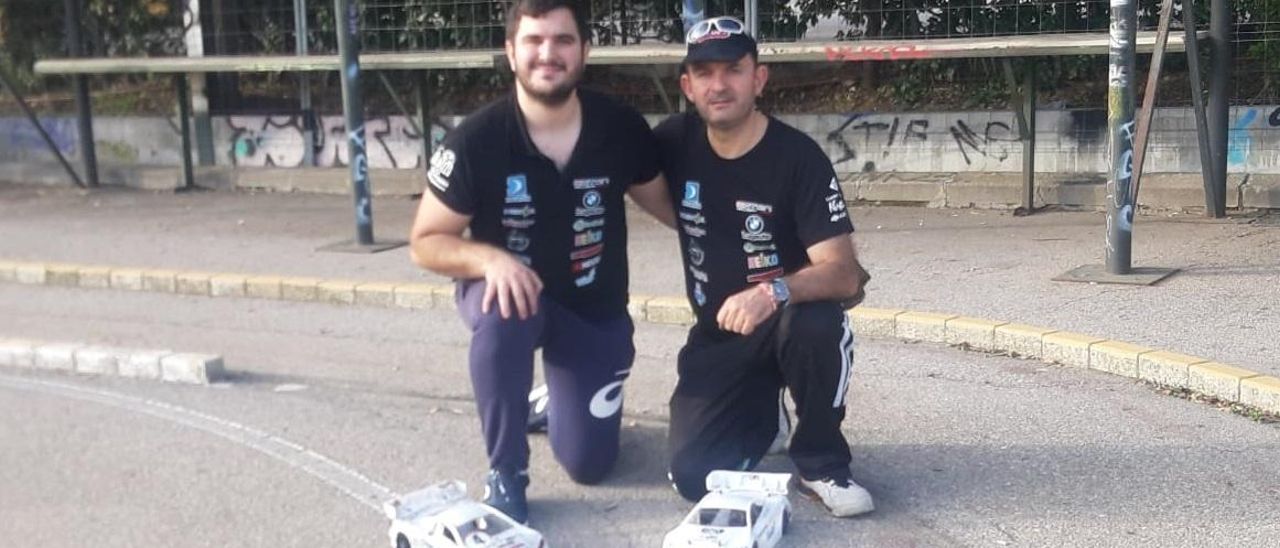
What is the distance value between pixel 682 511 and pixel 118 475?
7.40 ft

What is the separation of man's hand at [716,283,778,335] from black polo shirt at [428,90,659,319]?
71 centimetres

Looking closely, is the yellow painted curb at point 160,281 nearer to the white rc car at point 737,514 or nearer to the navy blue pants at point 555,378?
the navy blue pants at point 555,378

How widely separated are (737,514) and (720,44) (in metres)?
1.52

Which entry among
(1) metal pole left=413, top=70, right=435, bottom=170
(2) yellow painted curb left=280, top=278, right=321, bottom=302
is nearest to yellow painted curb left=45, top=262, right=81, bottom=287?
(2) yellow painted curb left=280, top=278, right=321, bottom=302

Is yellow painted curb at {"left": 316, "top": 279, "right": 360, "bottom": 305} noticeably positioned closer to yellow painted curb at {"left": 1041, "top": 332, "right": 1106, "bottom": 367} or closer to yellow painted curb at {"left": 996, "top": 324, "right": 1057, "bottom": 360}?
yellow painted curb at {"left": 996, "top": 324, "right": 1057, "bottom": 360}

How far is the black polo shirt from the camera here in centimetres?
459

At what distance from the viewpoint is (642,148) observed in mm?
4855

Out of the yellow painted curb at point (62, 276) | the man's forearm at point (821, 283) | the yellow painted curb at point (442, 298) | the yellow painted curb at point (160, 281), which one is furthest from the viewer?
the yellow painted curb at point (62, 276)

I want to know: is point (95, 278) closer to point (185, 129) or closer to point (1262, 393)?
point (185, 129)

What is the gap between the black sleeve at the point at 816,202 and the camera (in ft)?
14.7

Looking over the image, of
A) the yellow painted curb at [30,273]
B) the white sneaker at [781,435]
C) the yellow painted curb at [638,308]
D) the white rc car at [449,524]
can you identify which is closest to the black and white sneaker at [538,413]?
the white sneaker at [781,435]

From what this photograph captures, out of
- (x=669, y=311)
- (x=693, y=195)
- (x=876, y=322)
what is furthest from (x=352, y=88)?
(x=693, y=195)

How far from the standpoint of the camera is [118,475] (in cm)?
536

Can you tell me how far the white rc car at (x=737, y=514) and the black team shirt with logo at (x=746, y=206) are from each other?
0.62m
